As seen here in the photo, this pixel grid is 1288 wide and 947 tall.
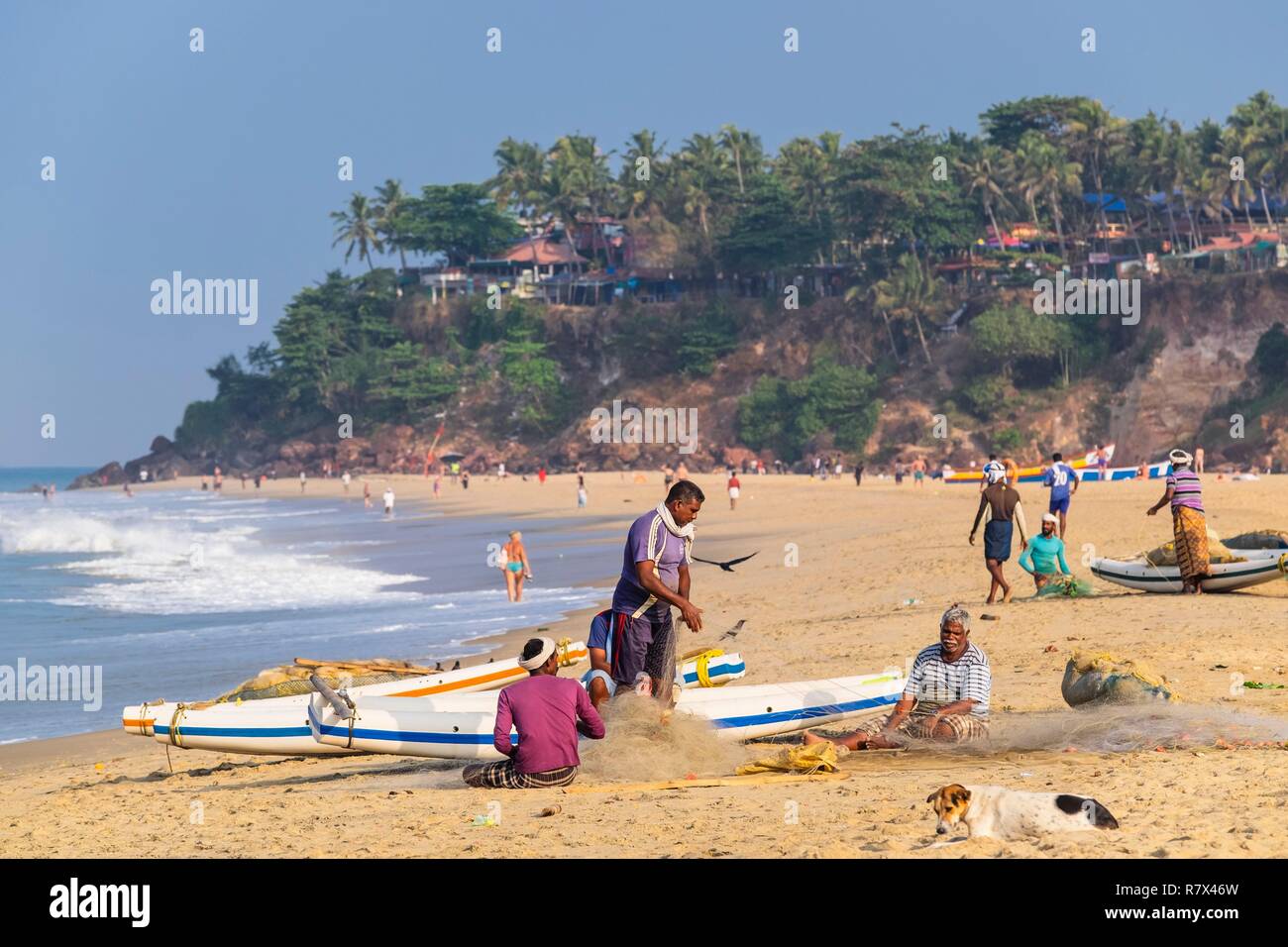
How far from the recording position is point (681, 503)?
9.19 metres

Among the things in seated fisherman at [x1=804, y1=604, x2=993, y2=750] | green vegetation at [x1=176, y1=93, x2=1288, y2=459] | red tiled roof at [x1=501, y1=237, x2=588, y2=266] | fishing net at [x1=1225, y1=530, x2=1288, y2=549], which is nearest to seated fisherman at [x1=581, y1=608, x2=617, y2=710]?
seated fisherman at [x1=804, y1=604, x2=993, y2=750]

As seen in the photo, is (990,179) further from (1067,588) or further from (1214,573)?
(1214,573)

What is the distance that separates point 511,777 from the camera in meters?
8.62

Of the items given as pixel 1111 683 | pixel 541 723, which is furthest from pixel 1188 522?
pixel 541 723

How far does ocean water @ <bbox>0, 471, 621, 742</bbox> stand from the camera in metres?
17.2

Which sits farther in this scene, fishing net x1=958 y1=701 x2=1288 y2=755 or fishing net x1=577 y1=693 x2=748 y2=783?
fishing net x1=577 y1=693 x2=748 y2=783

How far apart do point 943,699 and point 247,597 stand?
1843 centimetres

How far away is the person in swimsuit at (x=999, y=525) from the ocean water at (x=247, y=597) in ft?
20.6

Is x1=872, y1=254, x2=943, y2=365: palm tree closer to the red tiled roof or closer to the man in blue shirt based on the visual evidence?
the red tiled roof

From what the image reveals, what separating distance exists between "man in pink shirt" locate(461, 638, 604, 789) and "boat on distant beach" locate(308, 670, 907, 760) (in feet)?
3.29

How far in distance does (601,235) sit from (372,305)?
17.2m

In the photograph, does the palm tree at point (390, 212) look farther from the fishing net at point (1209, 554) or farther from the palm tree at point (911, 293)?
the fishing net at point (1209, 554)

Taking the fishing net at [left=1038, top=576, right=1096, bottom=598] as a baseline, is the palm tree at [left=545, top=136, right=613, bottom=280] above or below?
A: above

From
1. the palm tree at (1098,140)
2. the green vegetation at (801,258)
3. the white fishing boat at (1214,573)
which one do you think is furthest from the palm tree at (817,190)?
the white fishing boat at (1214,573)
